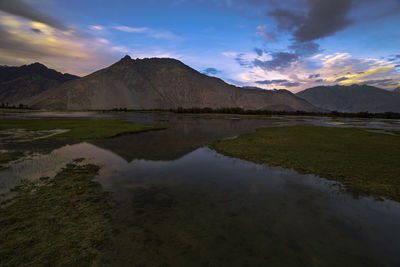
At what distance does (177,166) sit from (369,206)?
1273 cm

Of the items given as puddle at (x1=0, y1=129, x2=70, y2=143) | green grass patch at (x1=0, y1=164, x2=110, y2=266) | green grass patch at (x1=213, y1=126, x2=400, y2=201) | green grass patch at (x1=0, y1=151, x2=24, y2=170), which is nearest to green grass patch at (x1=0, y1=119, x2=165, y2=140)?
puddle at (x1=0, y1=129, x2=70, y2=143)

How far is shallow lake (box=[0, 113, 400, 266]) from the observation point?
256 inches

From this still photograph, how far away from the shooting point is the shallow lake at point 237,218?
650cm

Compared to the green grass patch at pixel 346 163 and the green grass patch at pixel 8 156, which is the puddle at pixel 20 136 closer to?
the green grass patch at pixel 8 156

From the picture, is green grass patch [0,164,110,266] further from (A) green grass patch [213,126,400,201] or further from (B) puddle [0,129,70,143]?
(B) puddle [0,129,70,143]

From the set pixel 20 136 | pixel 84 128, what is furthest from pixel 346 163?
pixel 84 128

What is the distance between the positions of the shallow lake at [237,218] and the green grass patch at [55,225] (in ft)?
2.16

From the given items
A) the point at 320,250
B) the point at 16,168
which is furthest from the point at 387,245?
the point at 16,168

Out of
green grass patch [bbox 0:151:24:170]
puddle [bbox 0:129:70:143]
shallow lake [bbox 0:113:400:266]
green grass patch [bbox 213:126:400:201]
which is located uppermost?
green grass patch [bbox 213:126:400:201]

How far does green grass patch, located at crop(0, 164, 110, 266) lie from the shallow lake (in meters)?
0.66

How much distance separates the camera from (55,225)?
770 centimetres

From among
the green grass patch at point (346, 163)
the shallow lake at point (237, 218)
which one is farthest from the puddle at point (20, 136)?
the green grass patch at point (346, 163)

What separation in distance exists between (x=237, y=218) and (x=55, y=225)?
297 inches

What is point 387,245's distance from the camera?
716cm
